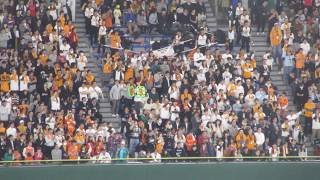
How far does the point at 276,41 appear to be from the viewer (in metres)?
44.0

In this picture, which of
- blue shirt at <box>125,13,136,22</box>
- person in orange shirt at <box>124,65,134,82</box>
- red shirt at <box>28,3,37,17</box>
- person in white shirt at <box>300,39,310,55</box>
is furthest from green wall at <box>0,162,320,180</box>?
blue shirt at <box>125,13,136,22</box>

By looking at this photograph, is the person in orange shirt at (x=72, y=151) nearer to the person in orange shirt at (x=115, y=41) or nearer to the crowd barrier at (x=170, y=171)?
the crowd barrier at (x=170, y=171)

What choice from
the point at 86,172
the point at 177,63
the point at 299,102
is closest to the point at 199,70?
the point at 177,63

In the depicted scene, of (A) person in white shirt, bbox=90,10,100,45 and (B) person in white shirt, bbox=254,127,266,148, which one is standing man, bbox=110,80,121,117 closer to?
(A) person in white shirt, bbox=90,10,100,45

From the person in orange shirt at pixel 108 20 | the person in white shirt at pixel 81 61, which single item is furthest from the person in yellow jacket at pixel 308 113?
the person in white shirt at pixel 81 61

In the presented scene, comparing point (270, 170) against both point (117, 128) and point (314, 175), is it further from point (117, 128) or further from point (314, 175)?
point (117, 128)

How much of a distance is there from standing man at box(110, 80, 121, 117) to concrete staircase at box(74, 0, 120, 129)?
20 cm

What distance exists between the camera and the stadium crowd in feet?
127

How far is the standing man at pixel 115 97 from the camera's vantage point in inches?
1599

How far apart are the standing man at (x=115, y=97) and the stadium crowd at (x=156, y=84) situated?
33 mm

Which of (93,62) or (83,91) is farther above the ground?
(93,62)

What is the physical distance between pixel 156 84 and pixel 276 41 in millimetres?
5355

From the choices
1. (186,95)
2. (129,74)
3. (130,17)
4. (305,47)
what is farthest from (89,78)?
(305,47)

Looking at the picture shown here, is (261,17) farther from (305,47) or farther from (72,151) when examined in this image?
(72,151)
